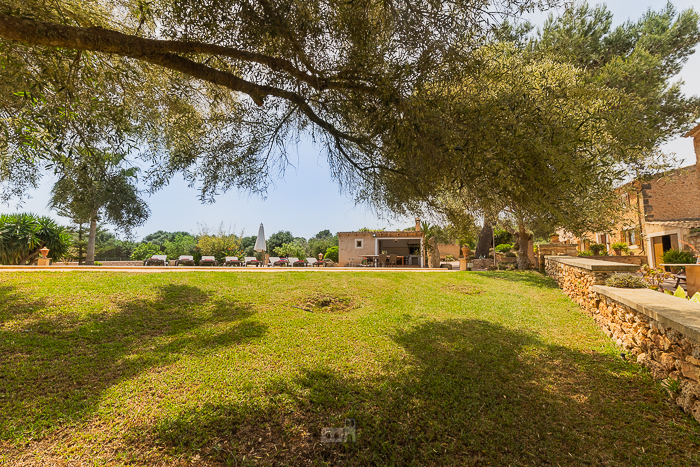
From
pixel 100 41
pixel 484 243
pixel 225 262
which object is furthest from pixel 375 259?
pixel 100 41

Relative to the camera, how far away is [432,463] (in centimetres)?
285

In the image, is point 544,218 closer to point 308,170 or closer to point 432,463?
point 432,463

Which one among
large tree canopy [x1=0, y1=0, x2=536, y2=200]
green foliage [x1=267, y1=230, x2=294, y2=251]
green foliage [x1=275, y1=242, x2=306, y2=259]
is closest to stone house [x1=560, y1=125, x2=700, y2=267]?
large tree canopy [x1=0, y1=0, x2=536, y2=200]

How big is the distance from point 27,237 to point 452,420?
2012 cm

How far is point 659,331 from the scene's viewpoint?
13.0ft

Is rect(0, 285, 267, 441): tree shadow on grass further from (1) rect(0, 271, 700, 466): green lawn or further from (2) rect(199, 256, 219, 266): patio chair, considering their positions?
(2) rect(199, 256, 219, 266): patio chair

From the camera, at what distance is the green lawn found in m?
2.97

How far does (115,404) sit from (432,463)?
346 cm

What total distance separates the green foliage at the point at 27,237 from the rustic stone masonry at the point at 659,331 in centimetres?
2185

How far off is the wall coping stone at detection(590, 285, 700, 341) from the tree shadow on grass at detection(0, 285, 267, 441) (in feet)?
18.4

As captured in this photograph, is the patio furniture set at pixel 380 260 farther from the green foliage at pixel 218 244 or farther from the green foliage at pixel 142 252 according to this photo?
the green foliage at pixel 142 252

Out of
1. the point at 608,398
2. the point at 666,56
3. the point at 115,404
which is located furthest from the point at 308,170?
the point at 666,56

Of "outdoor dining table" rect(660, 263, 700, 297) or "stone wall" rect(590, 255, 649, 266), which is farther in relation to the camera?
"stone wall" rect(590, 255, 649, 266)

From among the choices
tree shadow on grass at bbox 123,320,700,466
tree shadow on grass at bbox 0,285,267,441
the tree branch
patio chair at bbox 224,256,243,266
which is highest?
the tree branch
